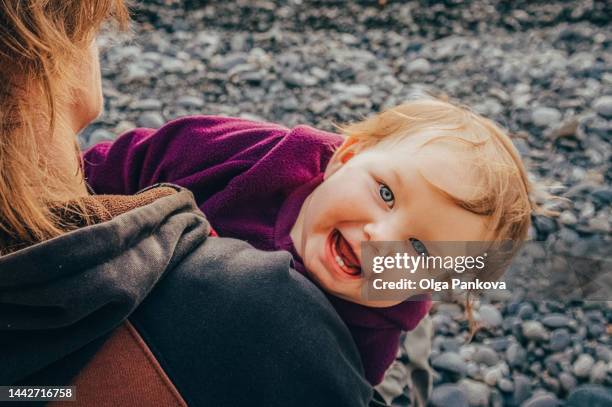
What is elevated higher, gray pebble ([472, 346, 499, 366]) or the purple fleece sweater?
the purple fleece sweater

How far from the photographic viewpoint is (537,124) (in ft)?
10.4

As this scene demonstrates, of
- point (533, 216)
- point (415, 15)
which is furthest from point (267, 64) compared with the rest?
point (533, 216)

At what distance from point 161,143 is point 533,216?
65.2 inches

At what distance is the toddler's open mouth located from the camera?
1.59 metres

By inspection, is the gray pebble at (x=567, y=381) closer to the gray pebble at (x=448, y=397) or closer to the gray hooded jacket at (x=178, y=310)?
the gray pebble at (x=448, y=397)

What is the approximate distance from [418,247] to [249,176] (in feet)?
1.91

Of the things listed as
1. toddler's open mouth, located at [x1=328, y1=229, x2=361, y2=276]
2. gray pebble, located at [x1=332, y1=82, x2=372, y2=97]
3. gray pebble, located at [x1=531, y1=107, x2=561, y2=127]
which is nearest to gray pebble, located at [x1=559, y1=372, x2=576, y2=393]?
toddler's open mouth, located at [x1=328, y1=229, x2=361, y2=276]

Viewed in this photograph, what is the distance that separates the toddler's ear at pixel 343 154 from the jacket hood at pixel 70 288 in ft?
2.71

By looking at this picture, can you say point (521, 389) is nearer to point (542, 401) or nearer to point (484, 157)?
point (542, 401)

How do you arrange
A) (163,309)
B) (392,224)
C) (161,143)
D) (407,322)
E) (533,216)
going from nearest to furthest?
(163,309), (392,224), (407,322), (161,143), (533,216)

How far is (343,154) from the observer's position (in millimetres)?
1830

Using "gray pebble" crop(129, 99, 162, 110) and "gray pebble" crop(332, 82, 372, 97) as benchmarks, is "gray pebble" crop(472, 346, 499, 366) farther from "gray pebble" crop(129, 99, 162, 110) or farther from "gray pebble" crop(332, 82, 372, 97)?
"gray pebble" crop(129, 99, 162, 110)

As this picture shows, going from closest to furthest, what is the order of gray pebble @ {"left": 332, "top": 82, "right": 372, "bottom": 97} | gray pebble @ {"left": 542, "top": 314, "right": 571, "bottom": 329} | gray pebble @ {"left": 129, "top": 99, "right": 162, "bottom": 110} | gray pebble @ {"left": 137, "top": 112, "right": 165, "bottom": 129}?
gray pebble @ {"left": 542, "top": 314, "right": 571, "bottom": 329}, gray pebble @ {"left": 137, "top": 112, "right": 165, "bottom": 129}, gray pebble @ {"left": 129, "top": 99, "right": 162, "bottom": 110}, gray pebble @ {"left": 332, "top": 82, "right": 372, "bottom": 97}

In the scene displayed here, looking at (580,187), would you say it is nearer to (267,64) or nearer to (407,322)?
(407,322)
